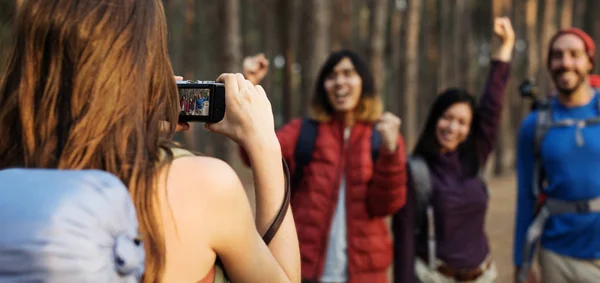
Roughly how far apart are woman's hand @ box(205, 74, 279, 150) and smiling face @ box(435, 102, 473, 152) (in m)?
2.50

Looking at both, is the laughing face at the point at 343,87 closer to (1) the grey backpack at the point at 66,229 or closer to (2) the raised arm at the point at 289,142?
(2) the raised arm at the point at 289,142

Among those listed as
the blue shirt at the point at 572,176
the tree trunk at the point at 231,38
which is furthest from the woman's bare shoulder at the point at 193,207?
the tree trunk at the point at 231,38

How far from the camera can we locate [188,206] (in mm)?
1270

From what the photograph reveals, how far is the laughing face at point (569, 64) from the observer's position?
11.7 feet

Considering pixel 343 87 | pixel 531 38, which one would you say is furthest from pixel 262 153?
pixel 531 38

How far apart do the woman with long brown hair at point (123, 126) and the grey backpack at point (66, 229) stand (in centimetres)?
8

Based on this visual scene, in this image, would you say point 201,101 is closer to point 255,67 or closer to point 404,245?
point 255,67

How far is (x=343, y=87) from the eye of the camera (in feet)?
11.8

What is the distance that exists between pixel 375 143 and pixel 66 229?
8.19 ft

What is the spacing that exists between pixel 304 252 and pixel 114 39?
2.28 metres

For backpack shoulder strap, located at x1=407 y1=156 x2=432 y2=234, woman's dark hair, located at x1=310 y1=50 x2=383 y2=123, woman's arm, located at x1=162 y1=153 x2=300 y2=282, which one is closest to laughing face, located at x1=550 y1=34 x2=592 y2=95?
backpack shoulder strap, located at x1=407 y1=156 x2=432 y2=234

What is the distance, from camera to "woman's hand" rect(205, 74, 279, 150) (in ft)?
4.87

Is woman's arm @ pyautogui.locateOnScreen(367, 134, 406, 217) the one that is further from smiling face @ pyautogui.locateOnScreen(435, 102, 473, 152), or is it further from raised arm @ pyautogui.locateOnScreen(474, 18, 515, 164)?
raised arm @ pyautogui.locateOnScreen(474, 18, 515, 164)

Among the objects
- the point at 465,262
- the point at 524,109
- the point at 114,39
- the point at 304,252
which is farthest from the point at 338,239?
the point at 524,109
